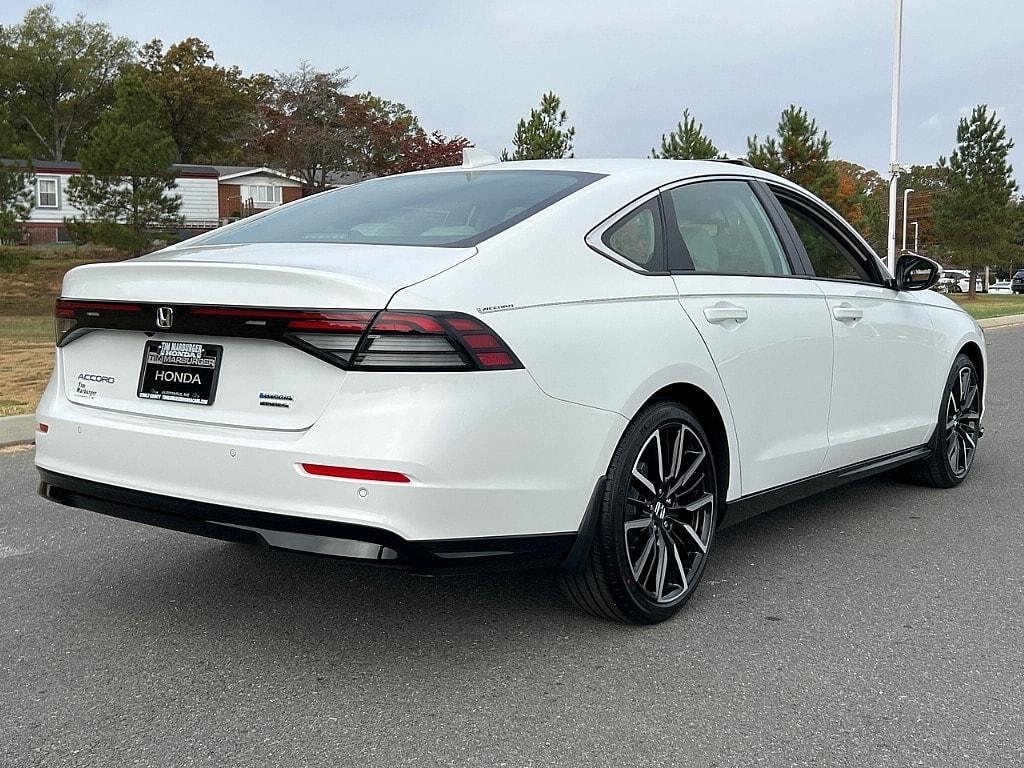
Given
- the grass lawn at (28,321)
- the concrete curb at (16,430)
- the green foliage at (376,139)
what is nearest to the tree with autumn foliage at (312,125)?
the green foliage at (376,139)

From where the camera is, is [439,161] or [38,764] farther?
[439,161]

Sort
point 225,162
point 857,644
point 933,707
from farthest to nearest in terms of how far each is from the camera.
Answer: point 225,162 < point 857,644 < point 933,707

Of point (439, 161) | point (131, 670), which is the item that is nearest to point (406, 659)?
point (131, 670)

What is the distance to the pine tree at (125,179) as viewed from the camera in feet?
103

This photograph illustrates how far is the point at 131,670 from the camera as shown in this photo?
341 centimetres

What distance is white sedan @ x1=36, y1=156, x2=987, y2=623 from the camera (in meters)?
3.07

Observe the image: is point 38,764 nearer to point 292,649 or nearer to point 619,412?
point 292,649

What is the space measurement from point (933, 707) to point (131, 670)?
239 centimetres

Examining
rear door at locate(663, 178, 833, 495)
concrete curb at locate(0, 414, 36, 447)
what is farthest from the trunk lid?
concrete curb at locate(0, 414, 36, 447)

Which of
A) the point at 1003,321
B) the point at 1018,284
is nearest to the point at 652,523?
the point at 1003,321

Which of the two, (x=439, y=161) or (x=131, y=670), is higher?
(x=439, y=161)

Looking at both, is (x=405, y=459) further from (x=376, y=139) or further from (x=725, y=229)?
(x=376, y=139)

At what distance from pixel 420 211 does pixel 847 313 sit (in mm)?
2035

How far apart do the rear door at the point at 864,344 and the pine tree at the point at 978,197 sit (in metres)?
42.0
